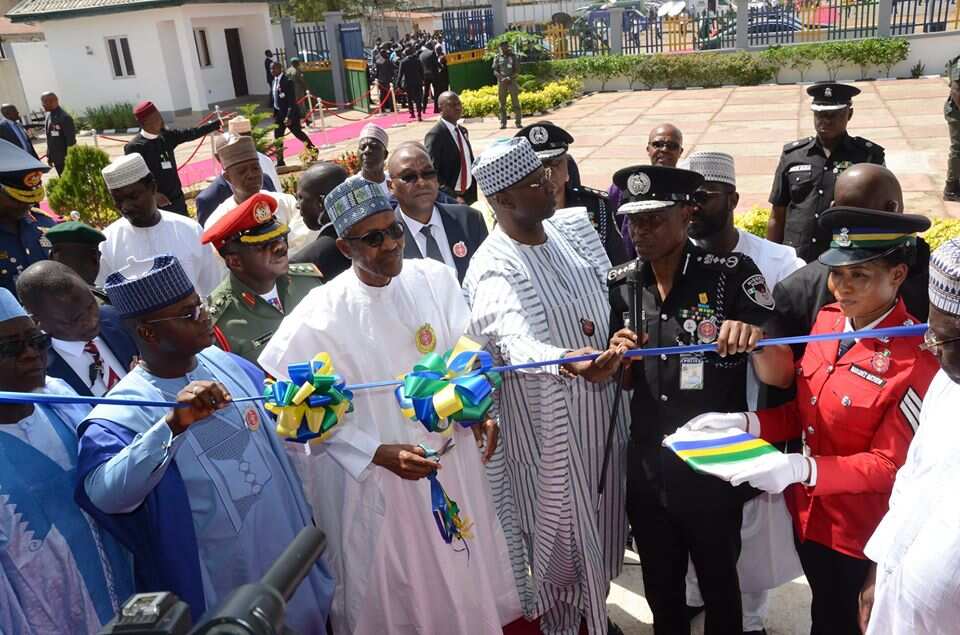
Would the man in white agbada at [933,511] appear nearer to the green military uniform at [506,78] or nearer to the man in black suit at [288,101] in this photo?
the man in black suit at [288,101]

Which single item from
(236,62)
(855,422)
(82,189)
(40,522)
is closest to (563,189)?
(855,422)

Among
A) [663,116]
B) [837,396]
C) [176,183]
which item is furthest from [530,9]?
[837,396]

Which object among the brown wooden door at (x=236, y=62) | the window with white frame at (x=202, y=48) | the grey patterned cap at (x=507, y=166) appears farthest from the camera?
the brown wooden door at (x=236, y=62)

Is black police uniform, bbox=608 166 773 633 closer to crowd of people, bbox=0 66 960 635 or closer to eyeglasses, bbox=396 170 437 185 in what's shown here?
crowd of people, bbox=0 66 960 635

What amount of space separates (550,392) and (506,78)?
16.1 m

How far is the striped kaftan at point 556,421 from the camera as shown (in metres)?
3.27

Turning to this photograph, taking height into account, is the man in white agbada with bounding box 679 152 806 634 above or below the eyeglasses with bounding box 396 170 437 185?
below

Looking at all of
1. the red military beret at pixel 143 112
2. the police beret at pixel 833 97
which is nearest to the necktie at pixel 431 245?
the police beret at pixel 833 97

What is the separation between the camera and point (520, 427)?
3.49 meters

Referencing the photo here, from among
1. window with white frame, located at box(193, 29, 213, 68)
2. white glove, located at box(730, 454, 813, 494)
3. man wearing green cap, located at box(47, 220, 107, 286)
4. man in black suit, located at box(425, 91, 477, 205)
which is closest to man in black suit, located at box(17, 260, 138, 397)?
man wearing green cap, located at box(47, 220, 107, 286)

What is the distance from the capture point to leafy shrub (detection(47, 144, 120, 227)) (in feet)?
35.2

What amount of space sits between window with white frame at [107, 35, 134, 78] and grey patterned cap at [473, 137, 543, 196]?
89.8ft

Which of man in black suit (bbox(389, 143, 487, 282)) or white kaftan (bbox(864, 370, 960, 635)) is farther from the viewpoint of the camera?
man in black suit (bbox(389, 143, 487, 282))

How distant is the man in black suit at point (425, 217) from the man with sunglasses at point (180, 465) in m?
2.09
